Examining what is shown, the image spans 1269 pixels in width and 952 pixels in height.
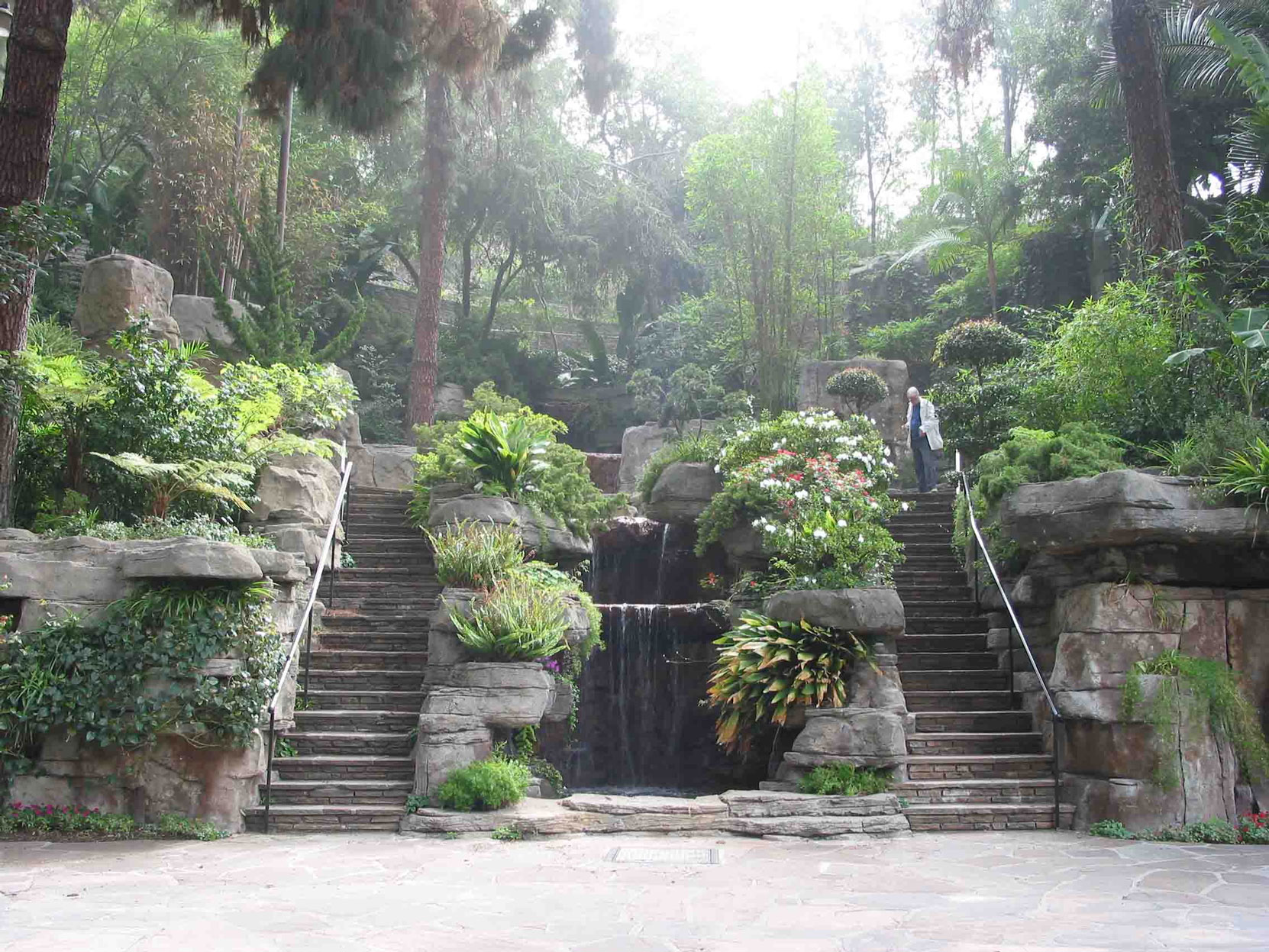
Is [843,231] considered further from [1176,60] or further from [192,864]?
[192,864]

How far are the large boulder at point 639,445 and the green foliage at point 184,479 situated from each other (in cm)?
1007

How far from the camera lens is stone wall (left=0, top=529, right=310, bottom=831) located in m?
7.79

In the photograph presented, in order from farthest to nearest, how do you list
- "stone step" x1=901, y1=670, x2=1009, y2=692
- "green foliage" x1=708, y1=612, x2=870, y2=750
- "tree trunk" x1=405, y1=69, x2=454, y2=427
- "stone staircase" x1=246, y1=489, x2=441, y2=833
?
1. "tree trunk" x1=405, y1=69, x2=454, y2=427
2. "stone step" x1=901, y1=670, x2=1009, y2=692
3. "green foliage" x1=708, y1=612, x2=870, y2=750
4. "stone staircase" x1=246, y1=489, x2=441, y2=833

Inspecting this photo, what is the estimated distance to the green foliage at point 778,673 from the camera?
29.2 ft

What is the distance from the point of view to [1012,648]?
10.2m

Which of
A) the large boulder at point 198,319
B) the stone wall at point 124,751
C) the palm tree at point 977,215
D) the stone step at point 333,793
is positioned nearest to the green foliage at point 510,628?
the stone step at point 333,793

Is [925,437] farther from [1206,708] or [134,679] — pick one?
[134,679]

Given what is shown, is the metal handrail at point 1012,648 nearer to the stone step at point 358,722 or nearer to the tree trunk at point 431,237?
the stone step at point 358,722

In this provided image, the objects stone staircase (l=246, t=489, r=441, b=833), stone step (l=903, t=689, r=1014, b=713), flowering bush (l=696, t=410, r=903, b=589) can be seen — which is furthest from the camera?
flowering bush (l=696, t=410, r=903, b=589)

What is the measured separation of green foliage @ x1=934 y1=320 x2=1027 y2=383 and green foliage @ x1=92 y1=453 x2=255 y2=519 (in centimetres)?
935

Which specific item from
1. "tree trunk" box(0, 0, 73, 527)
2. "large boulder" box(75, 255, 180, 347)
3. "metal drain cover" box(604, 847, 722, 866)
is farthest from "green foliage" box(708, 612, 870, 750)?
"large boulder" box(75, 255, 180, 347)

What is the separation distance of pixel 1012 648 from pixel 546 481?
542 centimetres

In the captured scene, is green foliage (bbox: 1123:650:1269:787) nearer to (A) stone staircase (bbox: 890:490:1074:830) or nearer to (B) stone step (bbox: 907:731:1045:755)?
(A) stone staircase (bbox: 890:490:1074:830)

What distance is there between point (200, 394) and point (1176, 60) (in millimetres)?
16203
